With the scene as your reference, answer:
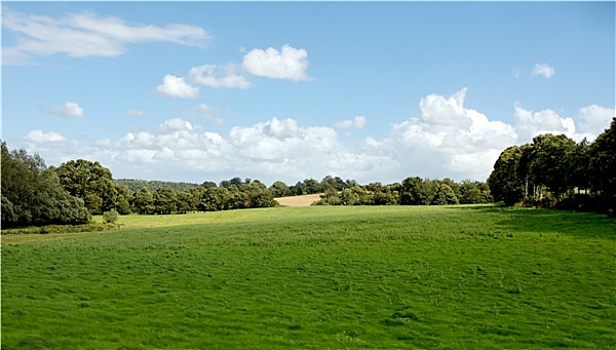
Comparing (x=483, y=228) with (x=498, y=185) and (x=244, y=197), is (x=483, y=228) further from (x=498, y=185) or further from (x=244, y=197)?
(x=244, y=197)

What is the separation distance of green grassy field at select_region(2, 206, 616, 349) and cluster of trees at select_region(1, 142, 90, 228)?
40402mm

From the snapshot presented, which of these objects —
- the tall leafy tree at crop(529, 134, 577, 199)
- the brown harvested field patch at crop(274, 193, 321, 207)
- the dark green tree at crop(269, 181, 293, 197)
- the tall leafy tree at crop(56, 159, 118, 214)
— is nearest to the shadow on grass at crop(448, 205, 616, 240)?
the tall leafy tree at crop(529, 134, 577, 199)

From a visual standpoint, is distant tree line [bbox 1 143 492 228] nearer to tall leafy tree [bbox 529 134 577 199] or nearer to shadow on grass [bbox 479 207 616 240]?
tall leafy tree [bbox 529 134 577 199]

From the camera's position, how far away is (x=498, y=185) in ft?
322

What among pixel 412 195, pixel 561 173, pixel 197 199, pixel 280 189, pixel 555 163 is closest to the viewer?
pixel 561 173

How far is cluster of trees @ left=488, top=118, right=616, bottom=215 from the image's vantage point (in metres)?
53.2

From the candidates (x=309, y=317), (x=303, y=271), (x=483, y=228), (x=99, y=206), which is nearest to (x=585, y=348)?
(x=309, y=317)

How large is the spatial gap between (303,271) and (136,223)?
6558 cm

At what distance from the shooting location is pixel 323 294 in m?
20.9

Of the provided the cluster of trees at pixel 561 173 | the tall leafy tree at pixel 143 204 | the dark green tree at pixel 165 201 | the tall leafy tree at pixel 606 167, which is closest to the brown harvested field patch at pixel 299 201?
the dark green tree at pixel 165 201

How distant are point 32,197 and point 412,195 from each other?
3508 inches

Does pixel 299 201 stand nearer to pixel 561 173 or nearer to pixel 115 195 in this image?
pixel 115 195

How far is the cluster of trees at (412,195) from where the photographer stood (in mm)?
133875

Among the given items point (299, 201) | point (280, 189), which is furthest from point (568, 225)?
point (280, 189)
